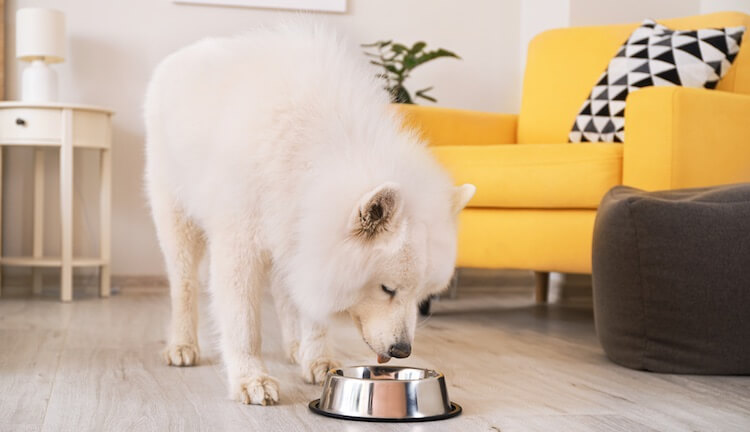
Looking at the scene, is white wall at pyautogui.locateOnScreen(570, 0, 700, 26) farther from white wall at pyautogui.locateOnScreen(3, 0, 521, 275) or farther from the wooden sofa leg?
the wooden sofa leg

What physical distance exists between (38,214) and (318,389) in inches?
103

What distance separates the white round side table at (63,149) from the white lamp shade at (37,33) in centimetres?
26

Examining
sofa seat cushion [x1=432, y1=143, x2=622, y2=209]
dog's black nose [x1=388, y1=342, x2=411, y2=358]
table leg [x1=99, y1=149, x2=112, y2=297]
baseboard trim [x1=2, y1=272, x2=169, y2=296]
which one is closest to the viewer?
dog's black nose [x1=388, y1=342, x2=411, y2=358]

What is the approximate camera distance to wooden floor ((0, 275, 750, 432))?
5.82 ft

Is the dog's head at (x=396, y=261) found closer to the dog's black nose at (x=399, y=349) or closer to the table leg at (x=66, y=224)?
the dog's black nose at (x=399, y=349)

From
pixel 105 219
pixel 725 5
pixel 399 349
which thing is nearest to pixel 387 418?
pixel 399 349

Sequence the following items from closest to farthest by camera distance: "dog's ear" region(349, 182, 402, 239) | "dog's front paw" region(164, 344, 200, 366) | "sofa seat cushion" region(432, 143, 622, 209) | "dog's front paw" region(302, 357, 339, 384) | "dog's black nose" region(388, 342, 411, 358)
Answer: "dog's ear" region(349, 182, 402, 239) → "dog's black nose" region(388, 342, 411, 358) → "dog's front paw" region(302, 357, 339, 384) → "dog's front paw" region(164, 344, 200, 366) → "sofa seat cushion" region(432, 143, 622, 209)

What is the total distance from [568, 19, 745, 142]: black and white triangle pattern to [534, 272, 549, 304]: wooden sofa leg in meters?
0.93

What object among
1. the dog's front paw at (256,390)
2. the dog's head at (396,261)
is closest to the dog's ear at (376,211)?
the dog's head at (396,261)

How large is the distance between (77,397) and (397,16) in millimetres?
3271

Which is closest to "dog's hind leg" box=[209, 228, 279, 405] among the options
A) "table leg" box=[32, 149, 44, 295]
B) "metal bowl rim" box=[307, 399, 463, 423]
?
"metal bowl rim" box=[307, 399, 463, 423]

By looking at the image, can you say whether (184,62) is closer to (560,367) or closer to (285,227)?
(285,227)

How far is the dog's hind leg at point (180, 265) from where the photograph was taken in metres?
2.45

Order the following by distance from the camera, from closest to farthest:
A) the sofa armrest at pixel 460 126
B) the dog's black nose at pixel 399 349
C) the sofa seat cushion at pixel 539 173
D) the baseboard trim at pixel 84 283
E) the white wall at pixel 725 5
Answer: the dog's black nose at pixel 399 349 → the sofa seat cushion at pixel 539 173 → the sofa armrest at pixel 460 126 → the baseboard trim at pixel 84 283 → the white wall at pixel 725 5
